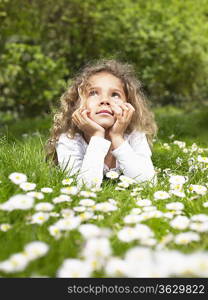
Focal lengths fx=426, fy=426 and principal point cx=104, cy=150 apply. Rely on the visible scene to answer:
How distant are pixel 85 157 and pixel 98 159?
0.11 metres

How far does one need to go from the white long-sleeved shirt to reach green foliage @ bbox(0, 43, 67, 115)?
15.1ft

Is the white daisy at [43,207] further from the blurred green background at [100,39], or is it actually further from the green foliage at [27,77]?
the blurred green background at [100,39]

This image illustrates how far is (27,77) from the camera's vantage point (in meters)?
9.16

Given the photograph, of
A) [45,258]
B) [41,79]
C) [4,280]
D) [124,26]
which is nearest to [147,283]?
[45,258]

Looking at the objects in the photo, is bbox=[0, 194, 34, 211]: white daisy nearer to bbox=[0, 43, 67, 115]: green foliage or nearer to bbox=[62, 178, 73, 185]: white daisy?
bbox=[62, 178, 73, 185]: white daisy

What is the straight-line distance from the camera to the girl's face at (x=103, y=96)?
3297 mm

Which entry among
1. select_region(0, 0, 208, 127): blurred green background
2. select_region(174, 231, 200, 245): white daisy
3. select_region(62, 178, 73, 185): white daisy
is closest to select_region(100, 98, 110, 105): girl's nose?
select_region(62, 178, 73, 185): white daisy

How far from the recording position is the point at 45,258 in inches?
63.1

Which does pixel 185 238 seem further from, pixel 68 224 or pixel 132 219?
pixel 68 224

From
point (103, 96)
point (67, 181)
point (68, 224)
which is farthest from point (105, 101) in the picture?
point (68, 224)

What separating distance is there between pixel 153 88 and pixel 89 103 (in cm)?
981

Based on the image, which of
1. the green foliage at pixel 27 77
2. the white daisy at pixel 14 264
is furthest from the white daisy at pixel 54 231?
the green foliage at pixel 27 77

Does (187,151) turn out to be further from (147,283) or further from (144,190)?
(147,283)

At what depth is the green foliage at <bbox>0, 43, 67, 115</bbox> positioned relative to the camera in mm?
7965
